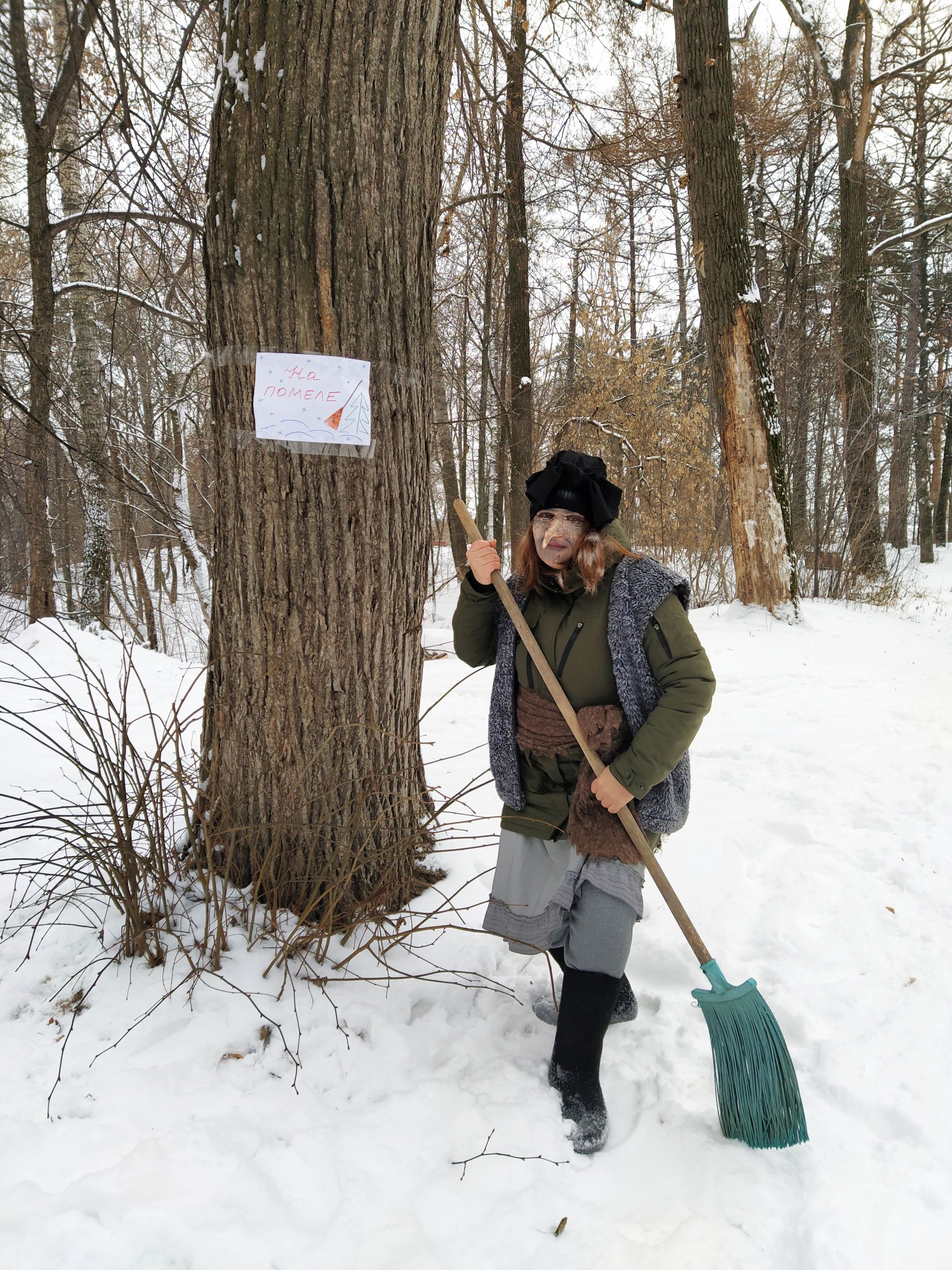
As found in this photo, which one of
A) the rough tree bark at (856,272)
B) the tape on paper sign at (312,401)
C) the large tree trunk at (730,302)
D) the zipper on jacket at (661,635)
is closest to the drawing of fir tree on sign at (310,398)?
the tape on paper sign at (312,401)

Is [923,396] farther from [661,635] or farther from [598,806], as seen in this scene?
[598,806]

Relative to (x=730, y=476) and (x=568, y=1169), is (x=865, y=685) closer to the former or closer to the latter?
(x=730, y=476)

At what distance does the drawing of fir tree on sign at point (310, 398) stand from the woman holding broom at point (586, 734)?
0.52 metres

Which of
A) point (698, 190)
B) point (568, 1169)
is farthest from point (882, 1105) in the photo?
point (698, 190)

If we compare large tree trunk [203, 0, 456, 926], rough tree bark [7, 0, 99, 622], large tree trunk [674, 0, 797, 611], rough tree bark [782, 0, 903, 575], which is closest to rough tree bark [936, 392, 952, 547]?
rough tree bark [782, 0, 903, 575]

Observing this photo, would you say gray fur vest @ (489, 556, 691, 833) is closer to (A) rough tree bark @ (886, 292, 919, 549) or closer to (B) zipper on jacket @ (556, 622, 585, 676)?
(B) zipper on jacket @ (556, 622, 585, 676)

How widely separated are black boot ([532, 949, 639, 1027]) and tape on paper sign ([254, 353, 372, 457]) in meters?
1.59

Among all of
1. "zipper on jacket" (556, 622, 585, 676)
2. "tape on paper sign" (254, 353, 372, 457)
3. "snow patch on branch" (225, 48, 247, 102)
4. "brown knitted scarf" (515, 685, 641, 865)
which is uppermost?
"snow patch on branch" (225, 48, 247, 102)

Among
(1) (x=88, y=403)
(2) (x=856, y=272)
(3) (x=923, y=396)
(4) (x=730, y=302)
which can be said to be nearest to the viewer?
(4) (x=730, y=302)

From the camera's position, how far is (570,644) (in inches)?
74.7

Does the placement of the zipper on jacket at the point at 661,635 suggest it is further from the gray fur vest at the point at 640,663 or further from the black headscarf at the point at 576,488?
the black headscarf at the point at 576,488

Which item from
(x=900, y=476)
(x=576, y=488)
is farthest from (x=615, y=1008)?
(x=900, y=476)

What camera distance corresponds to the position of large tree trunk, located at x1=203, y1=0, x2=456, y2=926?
6.18 ft

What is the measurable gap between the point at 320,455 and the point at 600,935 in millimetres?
1494
